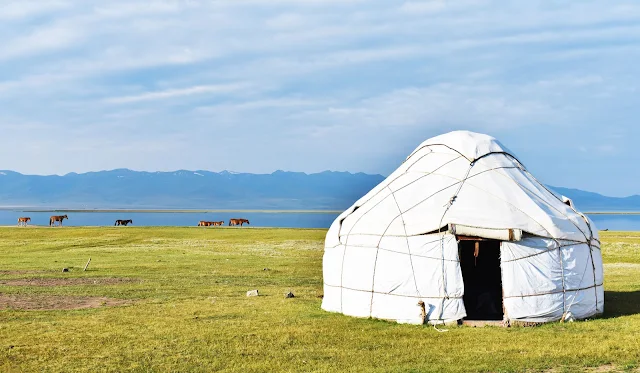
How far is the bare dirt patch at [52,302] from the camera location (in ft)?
63.0

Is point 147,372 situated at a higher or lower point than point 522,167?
lower

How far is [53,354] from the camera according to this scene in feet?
42.7

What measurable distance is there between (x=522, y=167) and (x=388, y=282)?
5.11 m

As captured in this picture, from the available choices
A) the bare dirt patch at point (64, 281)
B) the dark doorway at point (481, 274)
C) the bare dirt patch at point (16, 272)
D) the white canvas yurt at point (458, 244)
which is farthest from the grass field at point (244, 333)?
the dark doorway at point (481, 274)

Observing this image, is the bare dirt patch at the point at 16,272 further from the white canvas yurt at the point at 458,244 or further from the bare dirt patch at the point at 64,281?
the white canvas yurt at the point at 458,244

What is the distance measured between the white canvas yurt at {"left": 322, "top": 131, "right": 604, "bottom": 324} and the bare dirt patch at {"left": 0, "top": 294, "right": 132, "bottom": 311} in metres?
6.70

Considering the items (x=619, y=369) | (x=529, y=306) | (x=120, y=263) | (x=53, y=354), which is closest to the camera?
(x=619, y=369)

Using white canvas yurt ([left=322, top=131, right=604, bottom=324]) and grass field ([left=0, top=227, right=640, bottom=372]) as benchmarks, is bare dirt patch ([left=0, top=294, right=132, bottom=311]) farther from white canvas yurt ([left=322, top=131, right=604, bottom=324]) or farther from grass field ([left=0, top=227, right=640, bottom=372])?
white canvas yurt ([left=322, top=131, right=604, bottom=324])

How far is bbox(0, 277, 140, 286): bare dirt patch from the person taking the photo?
24609mm

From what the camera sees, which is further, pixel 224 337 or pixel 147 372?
pixel 224 337

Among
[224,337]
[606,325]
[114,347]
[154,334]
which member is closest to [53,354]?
[114,347]

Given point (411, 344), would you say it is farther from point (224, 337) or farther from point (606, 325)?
point (606, 325)

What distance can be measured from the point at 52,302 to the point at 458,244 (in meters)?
11.8

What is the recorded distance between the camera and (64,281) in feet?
83.4
